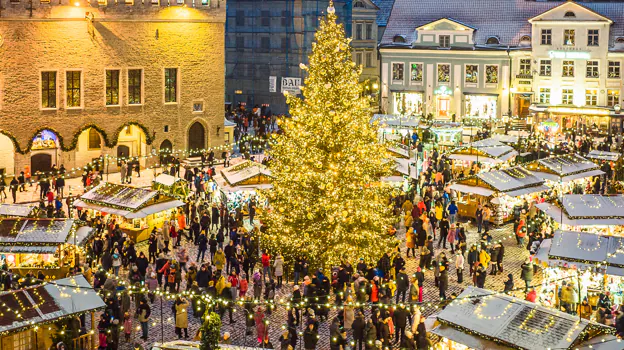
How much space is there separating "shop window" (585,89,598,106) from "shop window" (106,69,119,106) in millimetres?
30430

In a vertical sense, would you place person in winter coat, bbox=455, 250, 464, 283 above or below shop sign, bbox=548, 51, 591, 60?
below

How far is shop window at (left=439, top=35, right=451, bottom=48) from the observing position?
6500 cm

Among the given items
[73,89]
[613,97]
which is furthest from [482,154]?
[613,97]

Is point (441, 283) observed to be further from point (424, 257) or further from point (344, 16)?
point (344, 16)

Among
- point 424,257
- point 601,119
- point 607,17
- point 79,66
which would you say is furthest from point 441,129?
point 424,257

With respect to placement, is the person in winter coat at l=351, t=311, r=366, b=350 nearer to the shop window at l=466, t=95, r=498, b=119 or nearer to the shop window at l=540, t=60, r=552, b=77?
the shop window at l=466, t=95, r=498, b=119

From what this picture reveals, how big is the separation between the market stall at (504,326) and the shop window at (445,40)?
45.2m

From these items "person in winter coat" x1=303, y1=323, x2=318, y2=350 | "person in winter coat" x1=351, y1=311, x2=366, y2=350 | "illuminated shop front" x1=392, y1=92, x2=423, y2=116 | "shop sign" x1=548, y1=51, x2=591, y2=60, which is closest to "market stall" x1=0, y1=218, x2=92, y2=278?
"person in winter coat" x1=303, y1=323, x2=318, y2=350

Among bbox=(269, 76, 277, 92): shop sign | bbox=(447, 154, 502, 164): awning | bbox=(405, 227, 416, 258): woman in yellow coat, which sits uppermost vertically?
bbox=(269, 76, 277, 92): shop sign

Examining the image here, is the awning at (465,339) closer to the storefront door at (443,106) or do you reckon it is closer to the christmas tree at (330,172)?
the christmas tree at (330,172)

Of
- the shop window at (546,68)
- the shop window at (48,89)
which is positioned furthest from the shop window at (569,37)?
the shop window at (48,89)

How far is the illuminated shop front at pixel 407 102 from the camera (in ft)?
215

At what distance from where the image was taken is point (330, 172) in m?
27.6

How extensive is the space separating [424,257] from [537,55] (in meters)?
36.9
